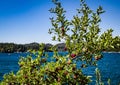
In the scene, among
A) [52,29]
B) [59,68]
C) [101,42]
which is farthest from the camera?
[52,29]

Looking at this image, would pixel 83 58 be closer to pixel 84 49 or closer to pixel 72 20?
pixel 84 49

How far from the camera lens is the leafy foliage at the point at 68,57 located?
7379mm

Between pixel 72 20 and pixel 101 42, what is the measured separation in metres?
1.32

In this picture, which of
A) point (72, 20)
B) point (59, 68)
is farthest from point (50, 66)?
point (72, 20)

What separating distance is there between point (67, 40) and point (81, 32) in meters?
0.46

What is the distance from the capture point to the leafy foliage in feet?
24.2

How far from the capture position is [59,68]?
23.9 ft

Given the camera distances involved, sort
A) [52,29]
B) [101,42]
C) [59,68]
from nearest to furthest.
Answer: [59,68], [101,42], [52,29]

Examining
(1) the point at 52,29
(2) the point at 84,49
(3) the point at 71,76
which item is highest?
(1) the point at 52,29

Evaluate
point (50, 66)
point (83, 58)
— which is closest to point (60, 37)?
point (83, 58)

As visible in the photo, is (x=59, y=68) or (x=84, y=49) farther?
(x=84, y=49)

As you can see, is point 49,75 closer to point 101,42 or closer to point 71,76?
point 71,76

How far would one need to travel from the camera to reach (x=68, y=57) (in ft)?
25.5

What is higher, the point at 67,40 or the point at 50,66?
the point at 67,40
